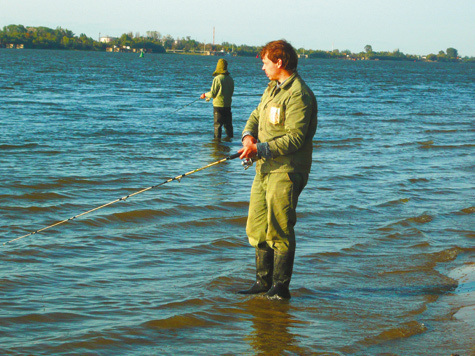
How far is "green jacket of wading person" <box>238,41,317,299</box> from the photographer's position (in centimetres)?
418

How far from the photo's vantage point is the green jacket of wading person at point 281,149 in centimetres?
418

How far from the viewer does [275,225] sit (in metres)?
4.32

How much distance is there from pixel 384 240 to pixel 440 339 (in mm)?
2601

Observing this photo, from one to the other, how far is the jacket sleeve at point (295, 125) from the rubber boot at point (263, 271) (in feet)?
2.88

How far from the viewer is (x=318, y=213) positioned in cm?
760

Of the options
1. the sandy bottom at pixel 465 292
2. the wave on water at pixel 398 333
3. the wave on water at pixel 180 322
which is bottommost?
the wave on water at pixel 180 322

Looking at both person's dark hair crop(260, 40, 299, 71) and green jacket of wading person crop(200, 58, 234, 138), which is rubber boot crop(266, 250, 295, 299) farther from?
green jacket of wading person crop(200, 58, 234, 138)

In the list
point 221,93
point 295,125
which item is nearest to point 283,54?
point 295,125

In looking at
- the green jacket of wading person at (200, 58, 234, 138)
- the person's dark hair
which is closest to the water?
the green jacket of wading person at (200, 58, 234, 138)

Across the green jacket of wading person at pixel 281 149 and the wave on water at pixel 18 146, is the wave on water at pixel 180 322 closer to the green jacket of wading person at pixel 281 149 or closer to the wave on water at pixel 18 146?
the green jacket of wading person at pixel 281 149

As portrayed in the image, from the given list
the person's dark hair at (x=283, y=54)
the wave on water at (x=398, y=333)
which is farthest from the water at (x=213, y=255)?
the person's dark hair at (x=283, y=54)

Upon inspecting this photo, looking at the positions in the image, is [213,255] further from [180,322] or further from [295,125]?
[295,125]

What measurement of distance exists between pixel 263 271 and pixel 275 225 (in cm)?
58

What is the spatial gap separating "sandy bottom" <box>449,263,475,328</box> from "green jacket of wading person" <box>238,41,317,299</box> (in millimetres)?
1290
